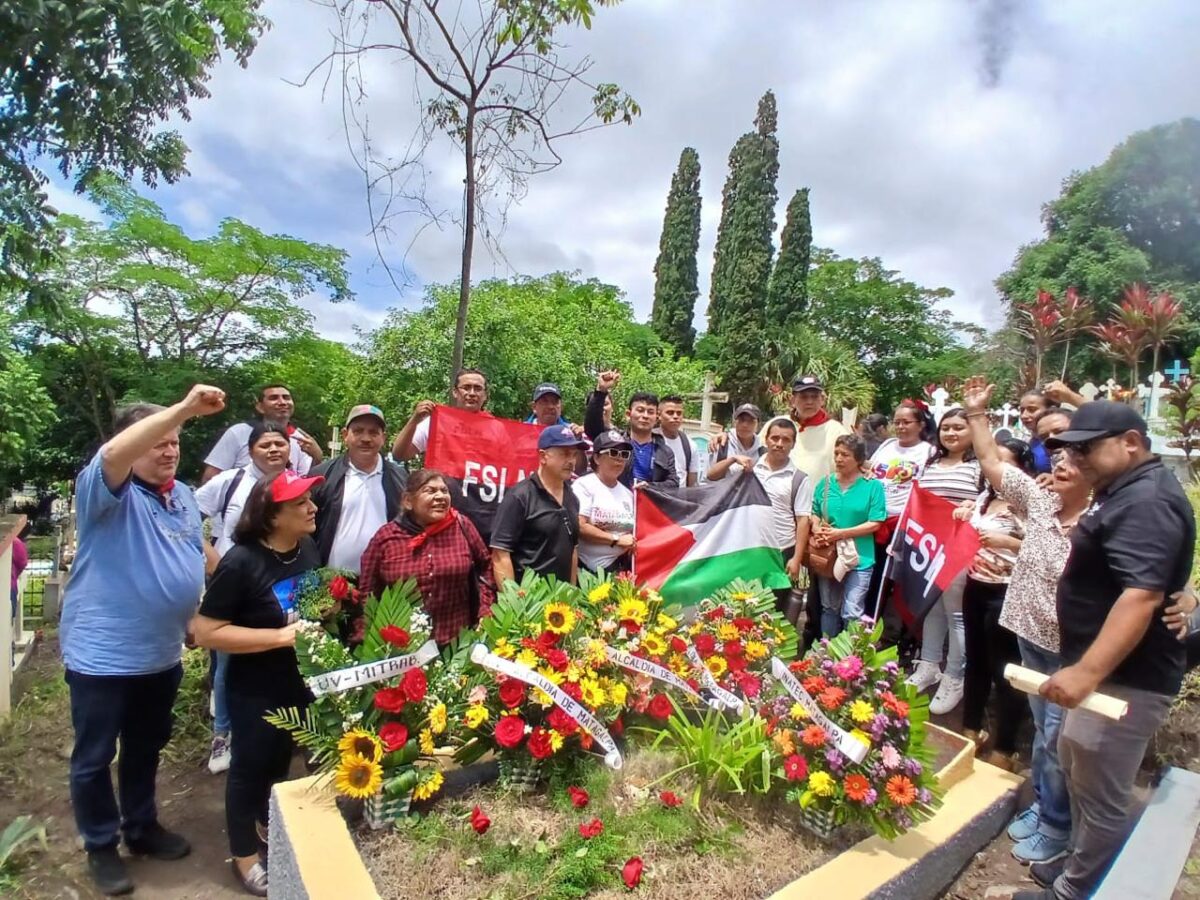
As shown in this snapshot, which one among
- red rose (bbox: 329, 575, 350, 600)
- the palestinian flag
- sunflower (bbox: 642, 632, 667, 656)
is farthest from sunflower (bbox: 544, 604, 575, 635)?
the palestinian flag

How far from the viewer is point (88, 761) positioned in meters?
2.78

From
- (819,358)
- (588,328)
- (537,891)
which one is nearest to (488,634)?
(537,891)

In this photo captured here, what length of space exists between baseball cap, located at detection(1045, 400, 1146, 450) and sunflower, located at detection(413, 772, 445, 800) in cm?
246

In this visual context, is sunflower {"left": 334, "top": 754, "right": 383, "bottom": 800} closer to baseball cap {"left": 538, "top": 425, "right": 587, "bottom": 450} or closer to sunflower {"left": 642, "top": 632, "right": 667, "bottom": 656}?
sunflower {"left": 642, "top": 632, "right": 667, "bottom": 656}

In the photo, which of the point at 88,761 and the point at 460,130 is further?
the point at 460,130

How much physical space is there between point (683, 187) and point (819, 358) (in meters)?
11.1

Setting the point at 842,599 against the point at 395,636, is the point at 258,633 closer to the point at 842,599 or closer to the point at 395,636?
the point at 395,636

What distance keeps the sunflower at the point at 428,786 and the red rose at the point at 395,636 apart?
1.54 ft

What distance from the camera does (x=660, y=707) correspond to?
3047 millimetres

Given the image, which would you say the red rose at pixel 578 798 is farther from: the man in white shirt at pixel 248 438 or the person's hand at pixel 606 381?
the person's hand at pixel 606 381

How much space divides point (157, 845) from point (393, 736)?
4.90 ft

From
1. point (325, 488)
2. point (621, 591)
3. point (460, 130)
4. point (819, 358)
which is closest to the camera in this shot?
point (621, 591)

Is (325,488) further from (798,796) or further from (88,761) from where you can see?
(798,796)

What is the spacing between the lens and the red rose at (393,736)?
8.27ft
